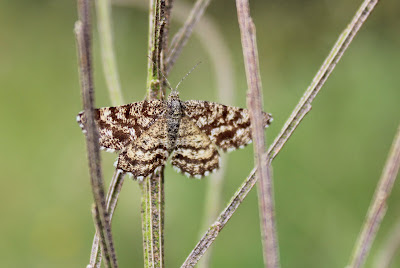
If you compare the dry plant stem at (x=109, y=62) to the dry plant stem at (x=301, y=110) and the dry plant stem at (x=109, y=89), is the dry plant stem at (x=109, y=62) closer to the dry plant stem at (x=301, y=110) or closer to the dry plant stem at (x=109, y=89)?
the dry plant stem at (x=109, y=89)

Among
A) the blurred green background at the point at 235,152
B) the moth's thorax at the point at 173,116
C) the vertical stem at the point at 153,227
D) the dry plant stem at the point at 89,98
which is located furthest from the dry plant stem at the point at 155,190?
the blurred green background at the point at 235,152

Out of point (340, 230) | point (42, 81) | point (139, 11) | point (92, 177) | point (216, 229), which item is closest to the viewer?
point (92, 177)

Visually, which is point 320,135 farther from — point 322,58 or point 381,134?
point 322,58

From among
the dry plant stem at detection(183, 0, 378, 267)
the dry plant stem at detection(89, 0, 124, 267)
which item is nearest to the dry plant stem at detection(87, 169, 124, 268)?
the dry plant stem at detection(89, 0, 124, 267)

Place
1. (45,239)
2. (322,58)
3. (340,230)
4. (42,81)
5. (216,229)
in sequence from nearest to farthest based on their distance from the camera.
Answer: (216,229)
(340,230)
(45,239)
(322,58)
(42,81)

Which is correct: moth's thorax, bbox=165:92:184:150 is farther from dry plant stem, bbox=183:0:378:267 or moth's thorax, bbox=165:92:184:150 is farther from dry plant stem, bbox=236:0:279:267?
dry plant stem, bbox=236:0:279:267

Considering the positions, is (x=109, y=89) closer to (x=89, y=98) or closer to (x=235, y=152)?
(x=89, y=98)

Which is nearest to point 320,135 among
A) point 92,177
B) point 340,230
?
point 340,230
